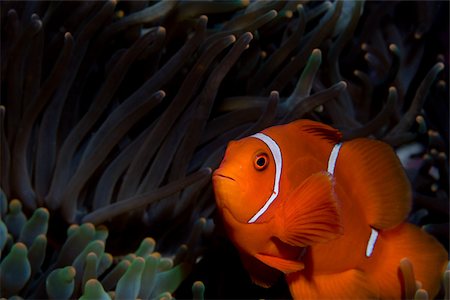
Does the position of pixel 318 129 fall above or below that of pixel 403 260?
above

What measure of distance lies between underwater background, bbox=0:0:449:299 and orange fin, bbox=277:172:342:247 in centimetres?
24

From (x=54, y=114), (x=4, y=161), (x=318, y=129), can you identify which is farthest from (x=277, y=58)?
(x=4, y=161)

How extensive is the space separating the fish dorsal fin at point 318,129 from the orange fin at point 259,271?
244 millimetres

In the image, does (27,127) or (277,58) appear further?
(277,58)

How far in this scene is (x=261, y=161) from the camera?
855 millimetres

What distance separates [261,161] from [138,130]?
1.79 feet

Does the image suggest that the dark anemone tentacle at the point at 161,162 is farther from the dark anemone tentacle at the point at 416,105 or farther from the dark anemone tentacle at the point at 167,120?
the dark anemone tentacle at the point at 416,105

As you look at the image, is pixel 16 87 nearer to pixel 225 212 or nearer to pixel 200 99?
pixel 200 99

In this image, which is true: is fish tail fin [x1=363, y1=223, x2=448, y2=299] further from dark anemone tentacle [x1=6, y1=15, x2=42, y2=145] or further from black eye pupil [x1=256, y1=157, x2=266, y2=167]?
dark anemone tentacle [x1=6, y1=15, x2=42, y2=145]

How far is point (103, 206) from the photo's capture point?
121 cm

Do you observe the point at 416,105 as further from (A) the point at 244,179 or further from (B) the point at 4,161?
(B) the point at 4,161

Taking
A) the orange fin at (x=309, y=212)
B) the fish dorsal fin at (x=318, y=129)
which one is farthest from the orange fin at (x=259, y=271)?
the fish dorsal fin at (x=318, y=129)

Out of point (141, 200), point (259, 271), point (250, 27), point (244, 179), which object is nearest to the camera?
point (244, 179)

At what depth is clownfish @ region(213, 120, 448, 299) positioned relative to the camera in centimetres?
85
